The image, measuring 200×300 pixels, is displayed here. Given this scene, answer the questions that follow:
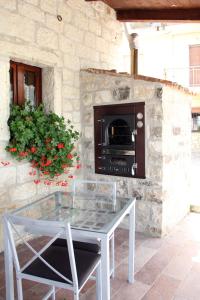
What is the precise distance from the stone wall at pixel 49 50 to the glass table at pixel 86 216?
2.58 feet

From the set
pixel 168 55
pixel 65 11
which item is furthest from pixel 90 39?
pixel 168 55

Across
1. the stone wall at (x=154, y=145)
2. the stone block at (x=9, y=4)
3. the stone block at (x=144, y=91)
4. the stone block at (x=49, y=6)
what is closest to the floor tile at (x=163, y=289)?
the stone wall at (x=154, y=145)

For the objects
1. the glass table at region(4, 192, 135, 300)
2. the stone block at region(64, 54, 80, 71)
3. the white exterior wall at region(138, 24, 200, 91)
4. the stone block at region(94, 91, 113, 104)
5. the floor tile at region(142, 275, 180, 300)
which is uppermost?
the white exterior wall at region(138, 24, 200, 91)

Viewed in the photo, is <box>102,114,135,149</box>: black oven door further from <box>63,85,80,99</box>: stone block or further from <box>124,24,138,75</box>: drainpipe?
<box>124,24,138,75</box>: drainpipe

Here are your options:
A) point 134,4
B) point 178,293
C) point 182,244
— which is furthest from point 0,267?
point 134,4

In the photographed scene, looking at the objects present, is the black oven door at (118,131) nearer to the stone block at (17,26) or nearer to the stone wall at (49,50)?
the stone wall at (49,50)

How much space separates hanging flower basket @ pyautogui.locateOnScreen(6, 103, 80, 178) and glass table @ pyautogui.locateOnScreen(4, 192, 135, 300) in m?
0.71

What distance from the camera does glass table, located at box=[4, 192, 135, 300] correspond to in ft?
5.59

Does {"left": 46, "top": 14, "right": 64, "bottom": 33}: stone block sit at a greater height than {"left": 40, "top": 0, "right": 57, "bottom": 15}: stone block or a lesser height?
lesser

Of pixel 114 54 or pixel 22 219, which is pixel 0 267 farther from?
pixel 114 54

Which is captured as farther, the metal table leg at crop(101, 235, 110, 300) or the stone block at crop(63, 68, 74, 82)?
the stone block at crop(63, 68, 74, 82)

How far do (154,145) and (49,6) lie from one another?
205 cm

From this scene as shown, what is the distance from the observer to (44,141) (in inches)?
122

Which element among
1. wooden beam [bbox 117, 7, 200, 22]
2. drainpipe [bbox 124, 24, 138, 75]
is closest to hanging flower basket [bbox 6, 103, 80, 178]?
drainpipe [bbox 124, 24, 138, 75]
